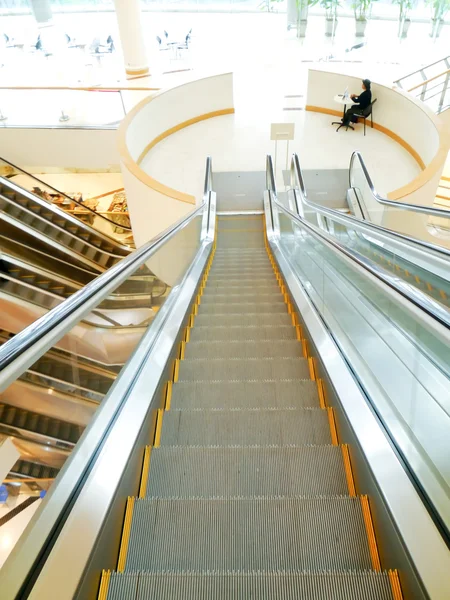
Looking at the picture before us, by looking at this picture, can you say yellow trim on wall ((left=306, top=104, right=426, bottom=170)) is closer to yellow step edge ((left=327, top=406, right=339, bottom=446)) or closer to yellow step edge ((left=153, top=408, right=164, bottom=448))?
yellow step edge ((left=327, top=406, right=339, bottom=446))

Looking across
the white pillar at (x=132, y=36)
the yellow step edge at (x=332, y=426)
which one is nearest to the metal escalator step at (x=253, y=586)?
the yellow step edge at (x=332, y=426)

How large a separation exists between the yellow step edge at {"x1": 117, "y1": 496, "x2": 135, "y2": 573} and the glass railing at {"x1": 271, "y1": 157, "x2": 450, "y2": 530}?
1.09 m

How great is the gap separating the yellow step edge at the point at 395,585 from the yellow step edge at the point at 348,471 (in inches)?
15.8

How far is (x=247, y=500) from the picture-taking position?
167 centimetres

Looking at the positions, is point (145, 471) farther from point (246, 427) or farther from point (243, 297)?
point (243, 297)

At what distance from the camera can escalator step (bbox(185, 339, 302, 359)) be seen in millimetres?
3107

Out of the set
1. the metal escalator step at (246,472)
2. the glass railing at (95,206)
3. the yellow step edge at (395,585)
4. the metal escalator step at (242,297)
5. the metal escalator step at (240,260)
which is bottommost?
the glass railing at (95,206)

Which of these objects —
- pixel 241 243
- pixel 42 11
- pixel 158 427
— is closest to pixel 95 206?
pixel 241 243

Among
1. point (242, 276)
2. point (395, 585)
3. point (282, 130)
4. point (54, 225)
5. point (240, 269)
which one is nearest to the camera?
point (395, 585)

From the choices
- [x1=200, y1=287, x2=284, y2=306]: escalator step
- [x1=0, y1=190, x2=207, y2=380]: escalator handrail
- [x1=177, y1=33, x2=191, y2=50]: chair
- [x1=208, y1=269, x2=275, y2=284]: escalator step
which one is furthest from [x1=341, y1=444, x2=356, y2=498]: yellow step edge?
[x1=177, y1=33, x2=191, y2=50]: chair

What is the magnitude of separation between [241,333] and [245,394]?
101 cm

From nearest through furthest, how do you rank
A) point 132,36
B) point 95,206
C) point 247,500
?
point 247,500 < point 95,206 < point 132,36

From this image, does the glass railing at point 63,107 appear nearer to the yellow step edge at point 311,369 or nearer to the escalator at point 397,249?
the escalator at point 397,249

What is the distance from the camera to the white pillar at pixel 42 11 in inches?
705
